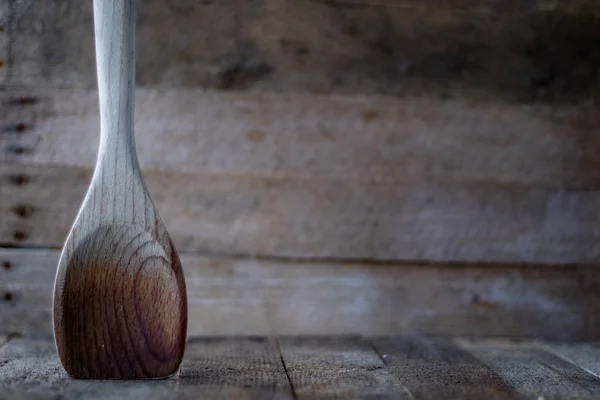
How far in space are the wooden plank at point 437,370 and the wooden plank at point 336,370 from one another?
0.05 feet

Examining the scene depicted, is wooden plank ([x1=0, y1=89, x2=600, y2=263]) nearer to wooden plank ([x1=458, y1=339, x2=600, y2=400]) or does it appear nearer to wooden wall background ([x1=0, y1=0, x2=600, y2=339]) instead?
wooden wall background ([x1=0, y1=0, x2=600, y2=339])

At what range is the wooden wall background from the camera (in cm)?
74

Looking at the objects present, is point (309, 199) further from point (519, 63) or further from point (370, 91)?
point (519, 63)

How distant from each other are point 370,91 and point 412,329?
0.32 m

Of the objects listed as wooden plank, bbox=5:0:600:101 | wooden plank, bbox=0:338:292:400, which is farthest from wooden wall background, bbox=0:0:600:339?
wooden plank, bbox=0:338:292:400

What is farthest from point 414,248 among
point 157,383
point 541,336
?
point 157,383

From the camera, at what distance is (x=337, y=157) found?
76 cm

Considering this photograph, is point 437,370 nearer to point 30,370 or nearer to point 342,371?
point 342,371

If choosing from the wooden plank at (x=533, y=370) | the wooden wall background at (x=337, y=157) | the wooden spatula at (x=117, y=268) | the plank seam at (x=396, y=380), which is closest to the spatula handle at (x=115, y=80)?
the wooden spatula at (x=117, y=268)

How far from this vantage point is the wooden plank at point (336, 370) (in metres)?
0.50

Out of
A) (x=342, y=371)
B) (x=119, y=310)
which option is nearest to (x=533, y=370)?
(x=342, y=371)

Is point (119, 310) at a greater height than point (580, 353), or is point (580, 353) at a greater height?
point (119, 310)

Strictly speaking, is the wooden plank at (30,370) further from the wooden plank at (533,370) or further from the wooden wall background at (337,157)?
the wooden plank at (533,370)

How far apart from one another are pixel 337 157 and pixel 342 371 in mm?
295
